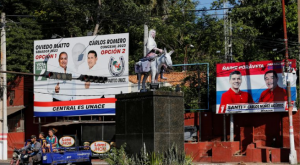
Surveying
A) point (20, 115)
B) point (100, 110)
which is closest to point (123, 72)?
point (100, 110)

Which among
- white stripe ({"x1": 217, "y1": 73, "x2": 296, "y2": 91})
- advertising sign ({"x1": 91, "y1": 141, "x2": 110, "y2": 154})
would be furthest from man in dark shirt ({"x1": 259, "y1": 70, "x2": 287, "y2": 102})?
advertising sign ({"x1": 91, "y1": 141, "x2": 110, "y2": 154})

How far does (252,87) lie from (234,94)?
1.29m

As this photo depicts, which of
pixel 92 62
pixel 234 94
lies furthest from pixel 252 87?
pixel 92 62

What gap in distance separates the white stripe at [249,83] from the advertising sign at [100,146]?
8.76m

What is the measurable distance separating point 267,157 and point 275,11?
13485 mm

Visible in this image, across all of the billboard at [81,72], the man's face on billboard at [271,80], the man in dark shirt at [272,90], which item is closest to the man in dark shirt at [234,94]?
the man in dark shirt at [272,90]

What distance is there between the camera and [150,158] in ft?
50.9

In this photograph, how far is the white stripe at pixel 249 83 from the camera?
1292 inches

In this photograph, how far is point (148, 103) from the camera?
1625 cm

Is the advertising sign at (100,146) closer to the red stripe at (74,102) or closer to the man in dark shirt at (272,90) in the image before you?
the red stripe at (74,102)

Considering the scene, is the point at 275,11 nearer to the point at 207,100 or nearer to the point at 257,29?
the point at 257,29

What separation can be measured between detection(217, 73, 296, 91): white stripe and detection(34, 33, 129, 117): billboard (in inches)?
279

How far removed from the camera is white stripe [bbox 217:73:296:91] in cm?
3281

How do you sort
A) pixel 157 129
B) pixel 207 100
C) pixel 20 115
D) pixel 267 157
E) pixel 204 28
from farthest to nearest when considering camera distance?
pixel 204 28, pixel 20 115, pixel 207 100, pixel 267 157, pixel 157 129
